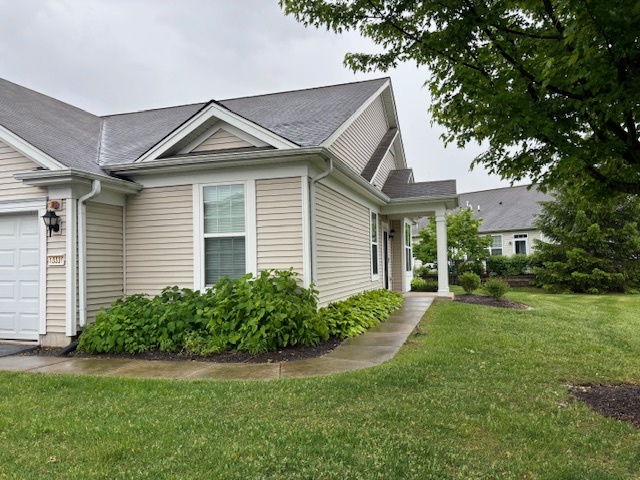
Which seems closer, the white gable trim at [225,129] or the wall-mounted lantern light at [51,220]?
the wall-mounted lantern light at [51,220]

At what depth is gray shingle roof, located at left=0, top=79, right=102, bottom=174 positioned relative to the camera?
8023 mm

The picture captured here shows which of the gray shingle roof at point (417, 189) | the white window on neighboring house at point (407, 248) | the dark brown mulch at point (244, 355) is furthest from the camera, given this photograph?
the white window on neighboring house at point (407, 248)

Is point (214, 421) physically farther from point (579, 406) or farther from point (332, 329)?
point (332, 329)

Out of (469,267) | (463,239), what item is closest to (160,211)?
(463,239)

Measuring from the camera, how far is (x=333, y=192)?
9.20 meters

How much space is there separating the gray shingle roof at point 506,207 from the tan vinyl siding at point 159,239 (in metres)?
24.2

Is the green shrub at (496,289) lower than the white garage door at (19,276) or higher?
lower

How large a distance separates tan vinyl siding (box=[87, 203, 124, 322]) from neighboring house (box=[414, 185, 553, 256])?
69.7 ft

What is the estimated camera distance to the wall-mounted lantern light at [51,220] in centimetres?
738

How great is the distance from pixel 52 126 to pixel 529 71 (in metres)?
9.66

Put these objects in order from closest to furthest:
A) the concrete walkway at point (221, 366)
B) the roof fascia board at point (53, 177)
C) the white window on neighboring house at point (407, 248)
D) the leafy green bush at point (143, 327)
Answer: the concrete walkway at point (221, 366) < the leafy green bush at point (143, 327) < the roof fascia board at point (53, 177) < the white window on neighboring house at point (407, 248)

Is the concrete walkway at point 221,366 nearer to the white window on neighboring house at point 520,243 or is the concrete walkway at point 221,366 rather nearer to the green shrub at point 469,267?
the green shrub at point 469,267


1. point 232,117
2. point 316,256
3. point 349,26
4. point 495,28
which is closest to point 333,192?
point 316,256

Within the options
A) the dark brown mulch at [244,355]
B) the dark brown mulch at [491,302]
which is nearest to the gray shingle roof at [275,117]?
the dark brown mulch at [244,355]
